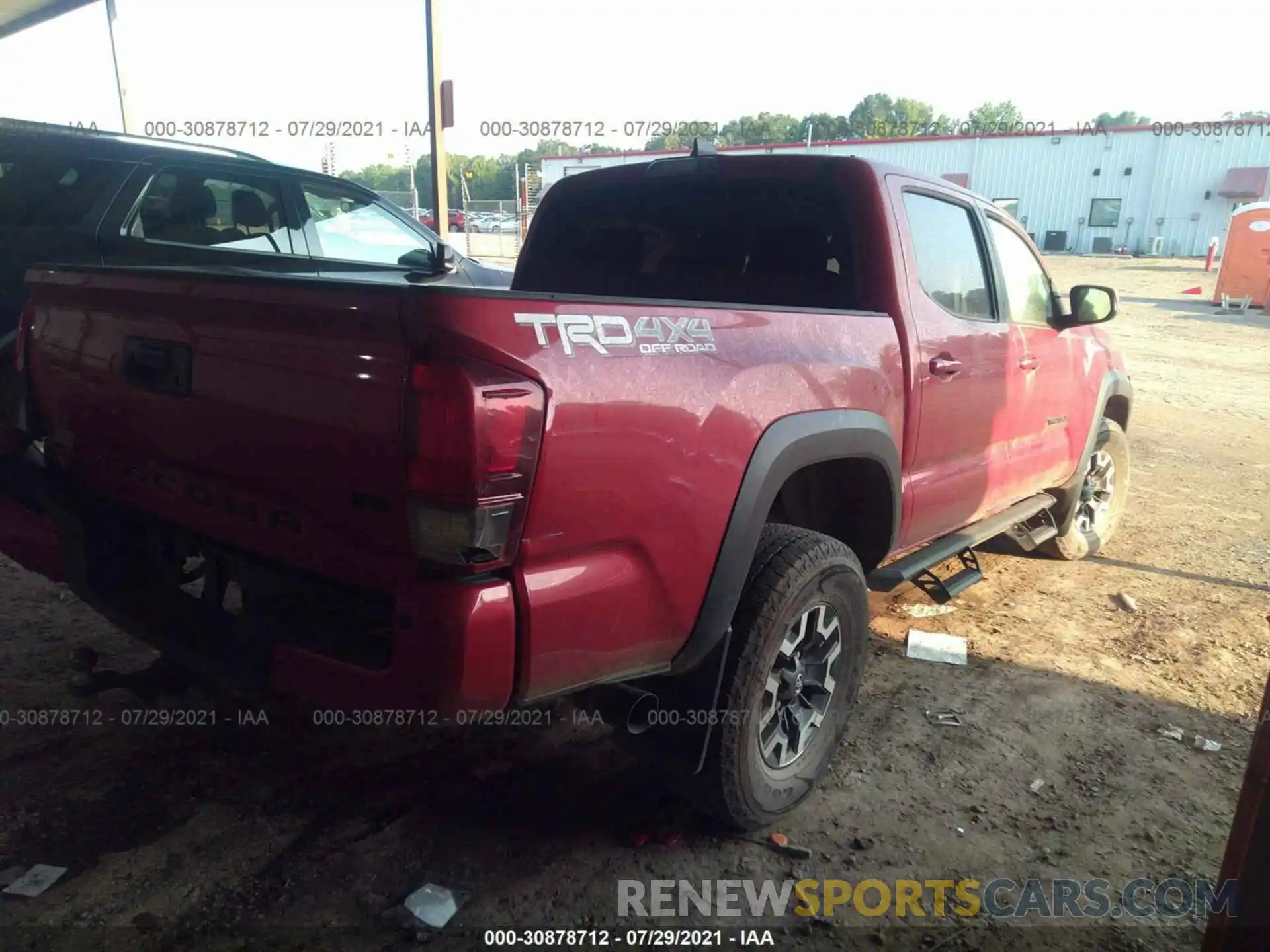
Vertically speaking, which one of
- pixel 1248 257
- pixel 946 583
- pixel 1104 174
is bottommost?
pixel 946 583

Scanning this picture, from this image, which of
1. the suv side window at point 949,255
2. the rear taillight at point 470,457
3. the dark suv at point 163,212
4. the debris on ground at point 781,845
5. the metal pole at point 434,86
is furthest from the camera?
the metal pole at point 434,86

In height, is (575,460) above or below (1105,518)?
above

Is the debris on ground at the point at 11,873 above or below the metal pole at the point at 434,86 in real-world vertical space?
below

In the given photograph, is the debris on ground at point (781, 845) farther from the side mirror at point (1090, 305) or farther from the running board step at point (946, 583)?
the side mirror at point (1090, 305)

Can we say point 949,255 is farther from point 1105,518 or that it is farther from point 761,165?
point 1105,518

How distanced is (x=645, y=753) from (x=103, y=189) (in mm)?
4332

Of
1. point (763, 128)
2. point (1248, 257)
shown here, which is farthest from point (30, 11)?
point (763, 128)

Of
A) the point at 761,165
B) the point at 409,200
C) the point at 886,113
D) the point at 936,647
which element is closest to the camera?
the point at 761,165

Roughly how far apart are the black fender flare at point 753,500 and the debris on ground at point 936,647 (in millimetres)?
1603

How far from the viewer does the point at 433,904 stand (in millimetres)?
2248

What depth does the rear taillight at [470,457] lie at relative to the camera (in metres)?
1.66

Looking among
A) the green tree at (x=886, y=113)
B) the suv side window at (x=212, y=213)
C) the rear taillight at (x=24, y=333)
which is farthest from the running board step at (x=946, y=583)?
the green tree at (x=886, y=113)

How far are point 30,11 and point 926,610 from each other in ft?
62.8

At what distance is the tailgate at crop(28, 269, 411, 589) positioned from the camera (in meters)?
1.77
